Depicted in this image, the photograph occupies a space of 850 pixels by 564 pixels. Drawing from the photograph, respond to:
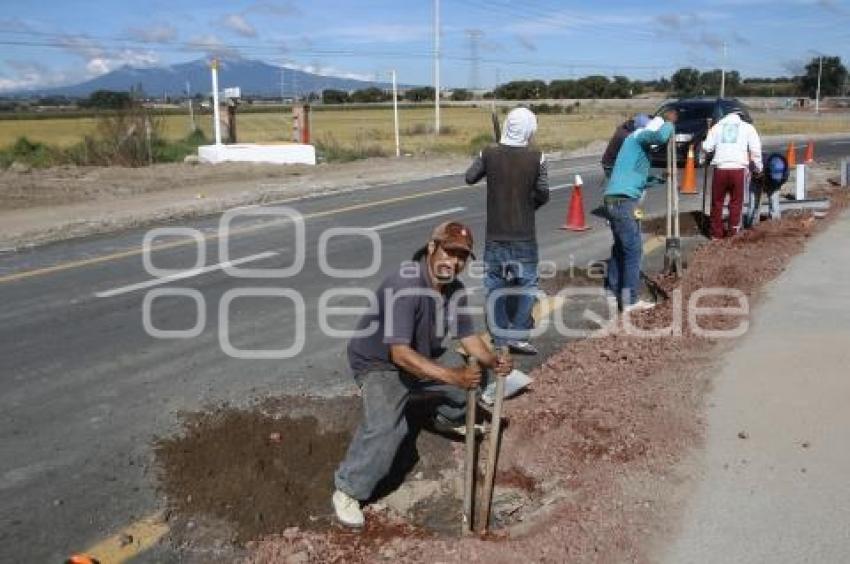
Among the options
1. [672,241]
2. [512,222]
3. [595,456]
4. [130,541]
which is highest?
[512,222]

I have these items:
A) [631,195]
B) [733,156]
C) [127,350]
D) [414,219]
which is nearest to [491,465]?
[127,350]

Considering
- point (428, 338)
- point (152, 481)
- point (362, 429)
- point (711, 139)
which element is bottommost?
point (152, 481)

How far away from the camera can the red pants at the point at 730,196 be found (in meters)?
10.1

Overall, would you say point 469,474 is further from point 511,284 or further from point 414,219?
point 414,219

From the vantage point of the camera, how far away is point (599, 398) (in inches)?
201

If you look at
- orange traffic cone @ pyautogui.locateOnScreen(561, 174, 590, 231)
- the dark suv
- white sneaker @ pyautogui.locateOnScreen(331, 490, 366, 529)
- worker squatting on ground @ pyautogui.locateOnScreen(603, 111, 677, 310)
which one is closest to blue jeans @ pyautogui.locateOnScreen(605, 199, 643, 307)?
worker squatting on ground @ pyautogui.locateOnScreen(603, 111, 677, 310)

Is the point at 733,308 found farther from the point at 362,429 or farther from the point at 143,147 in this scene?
the point at 143,147

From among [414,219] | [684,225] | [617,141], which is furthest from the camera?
[414,219]

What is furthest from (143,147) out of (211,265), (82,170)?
(211,265)

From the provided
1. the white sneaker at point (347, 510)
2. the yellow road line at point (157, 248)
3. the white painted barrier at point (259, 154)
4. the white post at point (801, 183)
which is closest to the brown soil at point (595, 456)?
the white sneaker at point (347, 510)

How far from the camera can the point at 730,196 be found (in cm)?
1041

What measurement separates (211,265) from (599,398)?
5.76m

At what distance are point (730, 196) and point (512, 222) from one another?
538 centimetres

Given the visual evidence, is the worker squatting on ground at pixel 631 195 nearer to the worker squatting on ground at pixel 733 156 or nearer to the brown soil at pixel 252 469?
the worker squatting on ground at pixel 733 156
